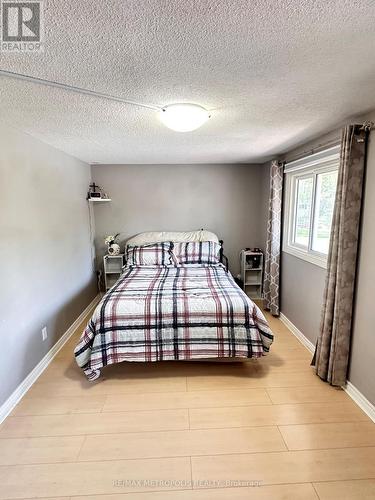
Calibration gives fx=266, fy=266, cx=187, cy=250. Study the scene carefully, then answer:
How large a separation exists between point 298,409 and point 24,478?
180cm

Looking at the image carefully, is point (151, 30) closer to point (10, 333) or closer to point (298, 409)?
point (10, 333)

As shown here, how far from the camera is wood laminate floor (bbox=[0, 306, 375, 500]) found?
1440 millimetres

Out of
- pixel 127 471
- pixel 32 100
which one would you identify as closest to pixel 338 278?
pixel 127 471

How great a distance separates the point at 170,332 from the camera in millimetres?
2352

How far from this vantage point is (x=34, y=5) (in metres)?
0.88

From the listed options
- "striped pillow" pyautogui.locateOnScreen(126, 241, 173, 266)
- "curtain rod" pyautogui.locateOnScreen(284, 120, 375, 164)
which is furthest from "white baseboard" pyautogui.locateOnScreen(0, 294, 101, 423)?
"curtain rod" pyautogui.locateOnScreen(284, 120, 375, 164)

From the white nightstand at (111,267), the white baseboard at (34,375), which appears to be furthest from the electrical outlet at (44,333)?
the white nightstand at (111,267)

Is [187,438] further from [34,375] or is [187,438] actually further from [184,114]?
[184,114]

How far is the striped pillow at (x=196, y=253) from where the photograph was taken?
3.84 meters

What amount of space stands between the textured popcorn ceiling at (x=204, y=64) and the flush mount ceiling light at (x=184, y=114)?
49 millimetres

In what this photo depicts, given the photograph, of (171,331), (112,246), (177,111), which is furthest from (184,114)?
(112,246)

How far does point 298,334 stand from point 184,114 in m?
2.60

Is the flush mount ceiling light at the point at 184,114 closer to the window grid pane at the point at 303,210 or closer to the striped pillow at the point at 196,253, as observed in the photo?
the window grid pane at the point at 303,210

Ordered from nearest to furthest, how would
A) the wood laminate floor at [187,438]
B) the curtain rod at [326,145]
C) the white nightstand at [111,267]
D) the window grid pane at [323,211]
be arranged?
the wood laminate floor at [187,438], the curtain rod at [326,145], the window grid pane at [323,211], the white nightstand at [111,267]
